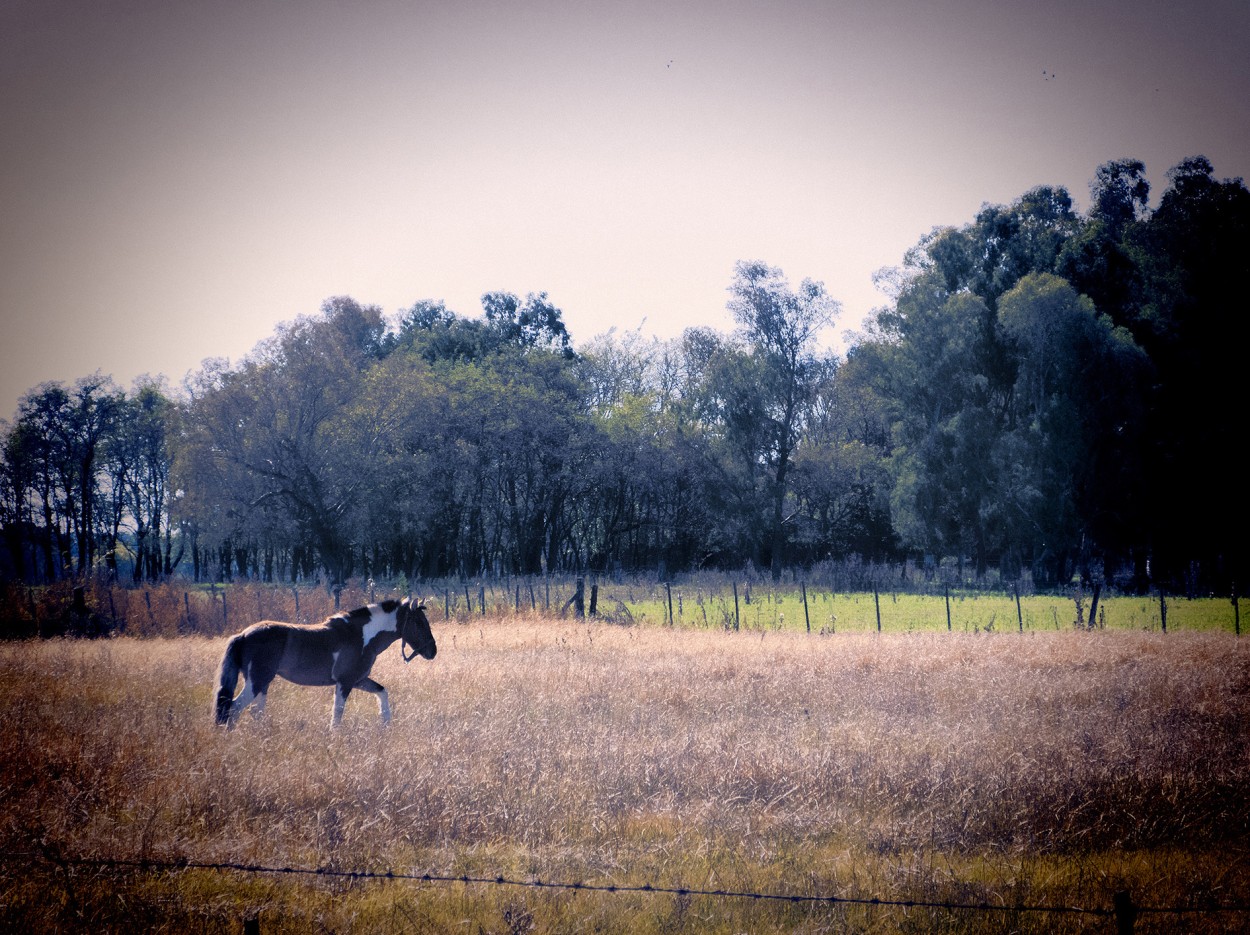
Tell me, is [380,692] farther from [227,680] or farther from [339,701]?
[227,680]

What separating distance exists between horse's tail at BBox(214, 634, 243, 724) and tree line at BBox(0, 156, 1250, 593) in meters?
28.1

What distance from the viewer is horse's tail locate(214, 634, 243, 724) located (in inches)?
378

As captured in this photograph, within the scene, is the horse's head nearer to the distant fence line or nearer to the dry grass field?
the dry grass field

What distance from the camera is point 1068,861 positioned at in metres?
6.77

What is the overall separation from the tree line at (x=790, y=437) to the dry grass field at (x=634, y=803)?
26804mm

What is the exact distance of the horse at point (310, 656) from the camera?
9758 millimetres

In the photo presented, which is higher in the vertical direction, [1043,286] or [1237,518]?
[1043,286]

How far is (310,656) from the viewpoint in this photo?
1029 cm

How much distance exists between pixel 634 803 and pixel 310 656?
5079 millimetres

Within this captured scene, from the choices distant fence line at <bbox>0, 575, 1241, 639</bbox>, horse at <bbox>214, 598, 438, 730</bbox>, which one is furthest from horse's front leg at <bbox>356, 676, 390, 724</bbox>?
distant fence line at <bbox>0, 575, 1241, 639</bbox>

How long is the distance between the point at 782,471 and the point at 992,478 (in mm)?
11927

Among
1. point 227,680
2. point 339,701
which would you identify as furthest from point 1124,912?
point 227,680

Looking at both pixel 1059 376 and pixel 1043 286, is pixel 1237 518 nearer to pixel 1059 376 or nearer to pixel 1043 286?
pixel 1059 376

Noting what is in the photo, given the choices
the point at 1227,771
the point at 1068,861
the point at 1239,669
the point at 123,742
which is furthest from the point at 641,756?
the point at 1239,669
